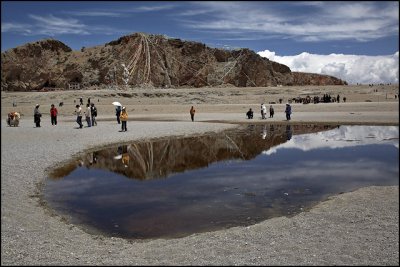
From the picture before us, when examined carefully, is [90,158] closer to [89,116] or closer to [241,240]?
[241,240]

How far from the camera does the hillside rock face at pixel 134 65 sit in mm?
127688

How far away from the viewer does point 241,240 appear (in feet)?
25.0

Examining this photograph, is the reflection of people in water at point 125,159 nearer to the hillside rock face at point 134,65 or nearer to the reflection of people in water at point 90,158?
the reflection of people in water at point 90,158

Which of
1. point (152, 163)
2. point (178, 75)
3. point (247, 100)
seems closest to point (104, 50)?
Answer: point (178, 75)

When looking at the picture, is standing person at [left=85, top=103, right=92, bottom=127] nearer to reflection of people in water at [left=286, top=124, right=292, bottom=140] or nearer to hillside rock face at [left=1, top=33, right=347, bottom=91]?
reflection of people in water at [left=286, top=124, right=292, bottom=140]

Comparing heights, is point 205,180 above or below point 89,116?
below

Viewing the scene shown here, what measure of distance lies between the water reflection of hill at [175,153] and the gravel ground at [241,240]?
18.8 feet

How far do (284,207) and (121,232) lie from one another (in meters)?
4.21

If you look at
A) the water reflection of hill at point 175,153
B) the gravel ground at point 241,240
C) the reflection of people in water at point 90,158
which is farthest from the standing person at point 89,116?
the gravel ground at point 241,240

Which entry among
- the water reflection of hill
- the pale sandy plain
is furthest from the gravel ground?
the water reflection of hill

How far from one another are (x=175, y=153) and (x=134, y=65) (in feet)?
380

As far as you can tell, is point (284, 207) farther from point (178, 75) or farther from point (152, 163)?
point (178, 75)

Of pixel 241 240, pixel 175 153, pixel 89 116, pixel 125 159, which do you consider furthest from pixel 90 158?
pixel 89 116

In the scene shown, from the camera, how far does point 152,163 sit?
17.8 meters
